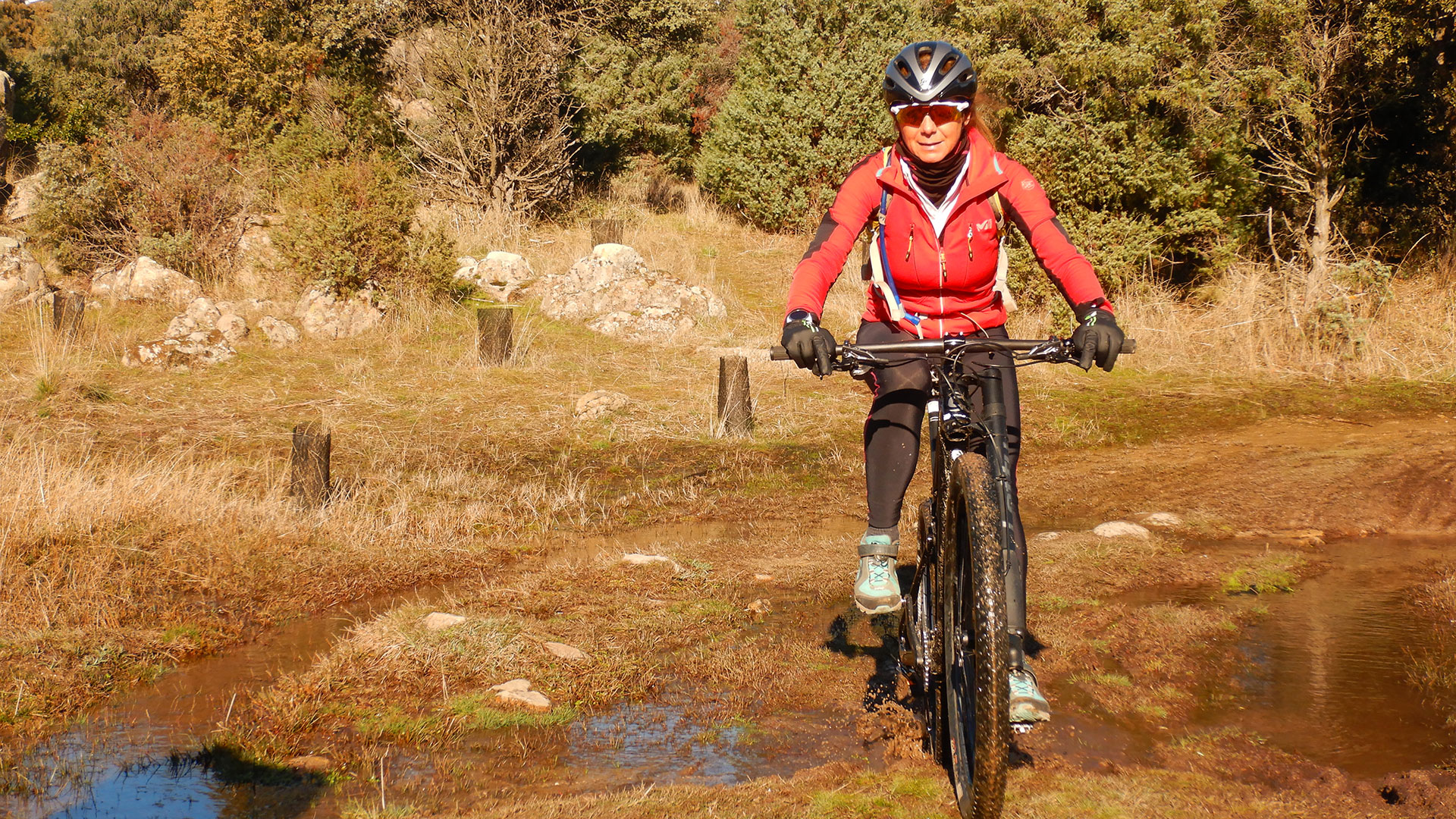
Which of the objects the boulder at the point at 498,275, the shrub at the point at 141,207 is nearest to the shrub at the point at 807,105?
the boulder at the point at 498,275

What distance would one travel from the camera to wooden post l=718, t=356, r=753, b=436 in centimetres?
934

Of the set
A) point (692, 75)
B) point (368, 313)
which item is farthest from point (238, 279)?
point (692, 75)

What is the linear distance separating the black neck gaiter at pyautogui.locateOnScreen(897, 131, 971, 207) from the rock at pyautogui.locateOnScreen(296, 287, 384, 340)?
10415 mm

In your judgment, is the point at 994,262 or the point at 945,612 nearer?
the point at 945,612

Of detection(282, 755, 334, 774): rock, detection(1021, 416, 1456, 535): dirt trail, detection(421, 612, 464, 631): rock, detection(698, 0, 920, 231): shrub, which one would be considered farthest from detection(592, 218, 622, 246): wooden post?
detection(282, 755, 334, 774): rock

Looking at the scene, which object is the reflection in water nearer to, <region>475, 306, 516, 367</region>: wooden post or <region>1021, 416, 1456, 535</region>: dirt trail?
<region>1021, 416, 1456, 535</region>: dirt trail

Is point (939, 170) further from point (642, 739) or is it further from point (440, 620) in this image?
point (440, 620)

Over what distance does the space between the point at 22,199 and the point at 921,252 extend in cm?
1826

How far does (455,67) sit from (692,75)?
6.06 metres

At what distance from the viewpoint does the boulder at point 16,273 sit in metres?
13.2

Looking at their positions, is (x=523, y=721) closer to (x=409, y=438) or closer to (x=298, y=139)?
(x=409, y=438)

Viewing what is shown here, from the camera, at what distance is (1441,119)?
1402cm

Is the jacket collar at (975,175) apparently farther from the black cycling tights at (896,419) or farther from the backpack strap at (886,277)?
the black cycling tights at (896,419)

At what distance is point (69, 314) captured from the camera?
39.6 ft
